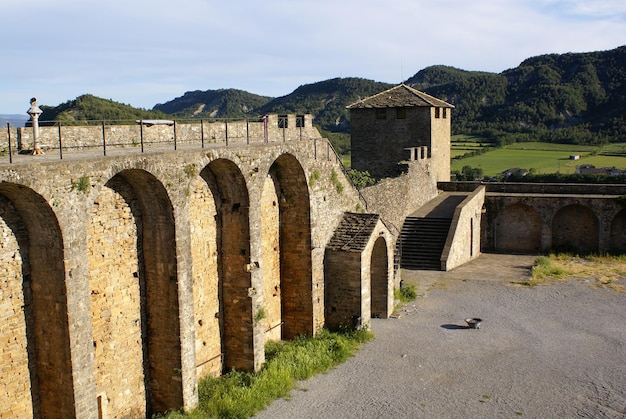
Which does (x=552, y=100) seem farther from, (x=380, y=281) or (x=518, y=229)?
(x=380, y=281)

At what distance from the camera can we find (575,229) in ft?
88.4

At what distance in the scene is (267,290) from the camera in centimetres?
1508

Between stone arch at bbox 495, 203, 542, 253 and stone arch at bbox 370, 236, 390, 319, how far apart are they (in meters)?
11.8

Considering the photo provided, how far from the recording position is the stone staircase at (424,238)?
23.1m

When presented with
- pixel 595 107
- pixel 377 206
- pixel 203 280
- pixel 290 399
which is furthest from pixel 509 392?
pixel 595 107

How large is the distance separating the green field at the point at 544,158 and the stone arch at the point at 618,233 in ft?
58.3

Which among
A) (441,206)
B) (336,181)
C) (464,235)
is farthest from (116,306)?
(441,206)

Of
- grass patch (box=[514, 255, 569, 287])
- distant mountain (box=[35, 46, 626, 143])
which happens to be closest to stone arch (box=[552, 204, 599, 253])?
grass patch (box=[514, 255, 569, 287])

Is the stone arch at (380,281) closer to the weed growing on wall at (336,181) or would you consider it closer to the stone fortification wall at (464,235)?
the weed growing on wall at (336,181)

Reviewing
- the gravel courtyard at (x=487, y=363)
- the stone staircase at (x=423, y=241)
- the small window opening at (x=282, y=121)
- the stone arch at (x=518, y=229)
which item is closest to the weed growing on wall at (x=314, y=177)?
the small window opening at (x=282, y=121)

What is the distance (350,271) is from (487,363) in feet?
12.8

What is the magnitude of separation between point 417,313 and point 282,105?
6658 centimetres

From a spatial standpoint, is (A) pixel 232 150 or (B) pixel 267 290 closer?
(A) pixel 232 150

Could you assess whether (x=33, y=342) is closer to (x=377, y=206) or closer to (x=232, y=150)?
(x=232, y=150)
